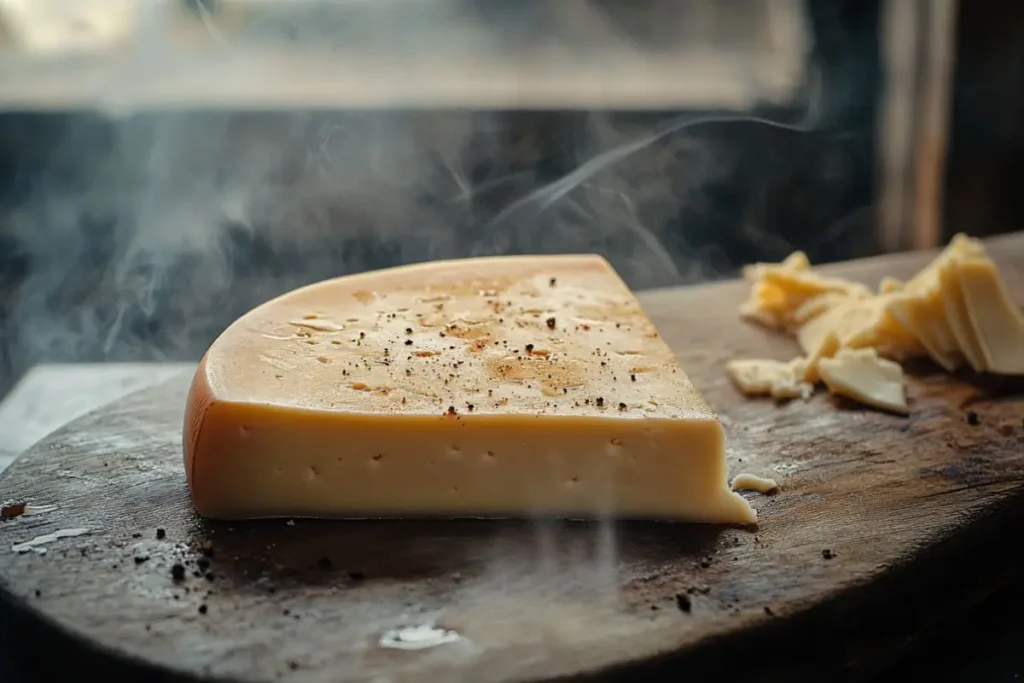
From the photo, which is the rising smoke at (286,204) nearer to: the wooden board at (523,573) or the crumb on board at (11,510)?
the wooden board at (523,573)

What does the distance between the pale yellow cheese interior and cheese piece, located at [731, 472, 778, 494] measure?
1.19 ft

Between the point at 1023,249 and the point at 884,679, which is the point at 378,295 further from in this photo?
the point at 1023,249

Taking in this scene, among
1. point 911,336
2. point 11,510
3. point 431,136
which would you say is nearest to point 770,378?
point 911,336

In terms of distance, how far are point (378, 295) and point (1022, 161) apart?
266 cm

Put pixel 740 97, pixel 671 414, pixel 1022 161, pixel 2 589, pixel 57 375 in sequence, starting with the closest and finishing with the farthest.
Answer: pixel 2 589 → pixel 671 414 → pixel 57 375 → pixel 740 97 → pixel 1022 161

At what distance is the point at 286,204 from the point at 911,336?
74.1 inches

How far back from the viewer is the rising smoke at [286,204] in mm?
2982

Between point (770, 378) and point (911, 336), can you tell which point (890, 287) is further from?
point (770, 378)

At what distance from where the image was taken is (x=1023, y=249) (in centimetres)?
278

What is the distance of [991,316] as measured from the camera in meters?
2.05

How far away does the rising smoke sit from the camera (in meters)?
2.98

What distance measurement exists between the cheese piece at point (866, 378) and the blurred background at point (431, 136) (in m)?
1.33

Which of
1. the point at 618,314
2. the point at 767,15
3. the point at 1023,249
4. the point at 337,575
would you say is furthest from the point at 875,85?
the point at 337,575

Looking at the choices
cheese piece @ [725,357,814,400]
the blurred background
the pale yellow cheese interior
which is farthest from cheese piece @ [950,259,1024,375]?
the blurred background
